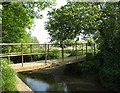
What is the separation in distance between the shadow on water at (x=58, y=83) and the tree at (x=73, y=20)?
3089 mm

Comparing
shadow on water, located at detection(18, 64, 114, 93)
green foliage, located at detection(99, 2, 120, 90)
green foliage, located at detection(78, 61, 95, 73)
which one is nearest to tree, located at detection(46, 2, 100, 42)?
green foliage, located at detection(78, 61, 95, 73)

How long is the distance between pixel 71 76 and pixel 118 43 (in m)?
4.16

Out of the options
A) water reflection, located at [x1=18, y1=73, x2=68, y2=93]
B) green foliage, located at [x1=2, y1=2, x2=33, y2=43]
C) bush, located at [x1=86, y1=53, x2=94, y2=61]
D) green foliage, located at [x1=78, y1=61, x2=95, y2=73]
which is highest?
green foliage, located at [x1=2, y1=2, x2=33, y2=43]

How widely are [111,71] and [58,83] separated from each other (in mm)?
2946

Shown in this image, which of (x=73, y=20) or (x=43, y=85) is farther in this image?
(x=73, y=20)

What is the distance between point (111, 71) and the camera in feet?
37.4

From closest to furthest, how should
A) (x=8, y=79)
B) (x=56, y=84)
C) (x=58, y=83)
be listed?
(x=8, y=79), (x=56, y=84), (x=58, y=83)

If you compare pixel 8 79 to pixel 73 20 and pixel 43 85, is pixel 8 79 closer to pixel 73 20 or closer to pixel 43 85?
pixel 43 85

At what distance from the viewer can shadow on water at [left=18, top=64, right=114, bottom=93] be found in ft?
38.0

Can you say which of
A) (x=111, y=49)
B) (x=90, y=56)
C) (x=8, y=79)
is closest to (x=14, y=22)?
(x=90, y=56)

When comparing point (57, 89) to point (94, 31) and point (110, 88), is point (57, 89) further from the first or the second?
point (94, 31)

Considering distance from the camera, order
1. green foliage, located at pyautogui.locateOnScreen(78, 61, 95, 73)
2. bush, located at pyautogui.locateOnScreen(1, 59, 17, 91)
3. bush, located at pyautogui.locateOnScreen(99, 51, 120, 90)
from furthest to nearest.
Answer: green foliage, located at pyautogui.locateOnScreen(78, 61, 95, 73) → bush, located at pyautogui.locateOnScreen(99, 51, 120, 90) → bush, located at pyautogui.locateOnScreen(1, 59, 17, 91)

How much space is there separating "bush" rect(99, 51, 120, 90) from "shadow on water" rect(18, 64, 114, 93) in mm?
413

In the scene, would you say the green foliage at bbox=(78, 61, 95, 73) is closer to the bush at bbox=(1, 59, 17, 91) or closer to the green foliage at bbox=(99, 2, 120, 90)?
the green foliage at bbox=(99, 2, 120, 90)
